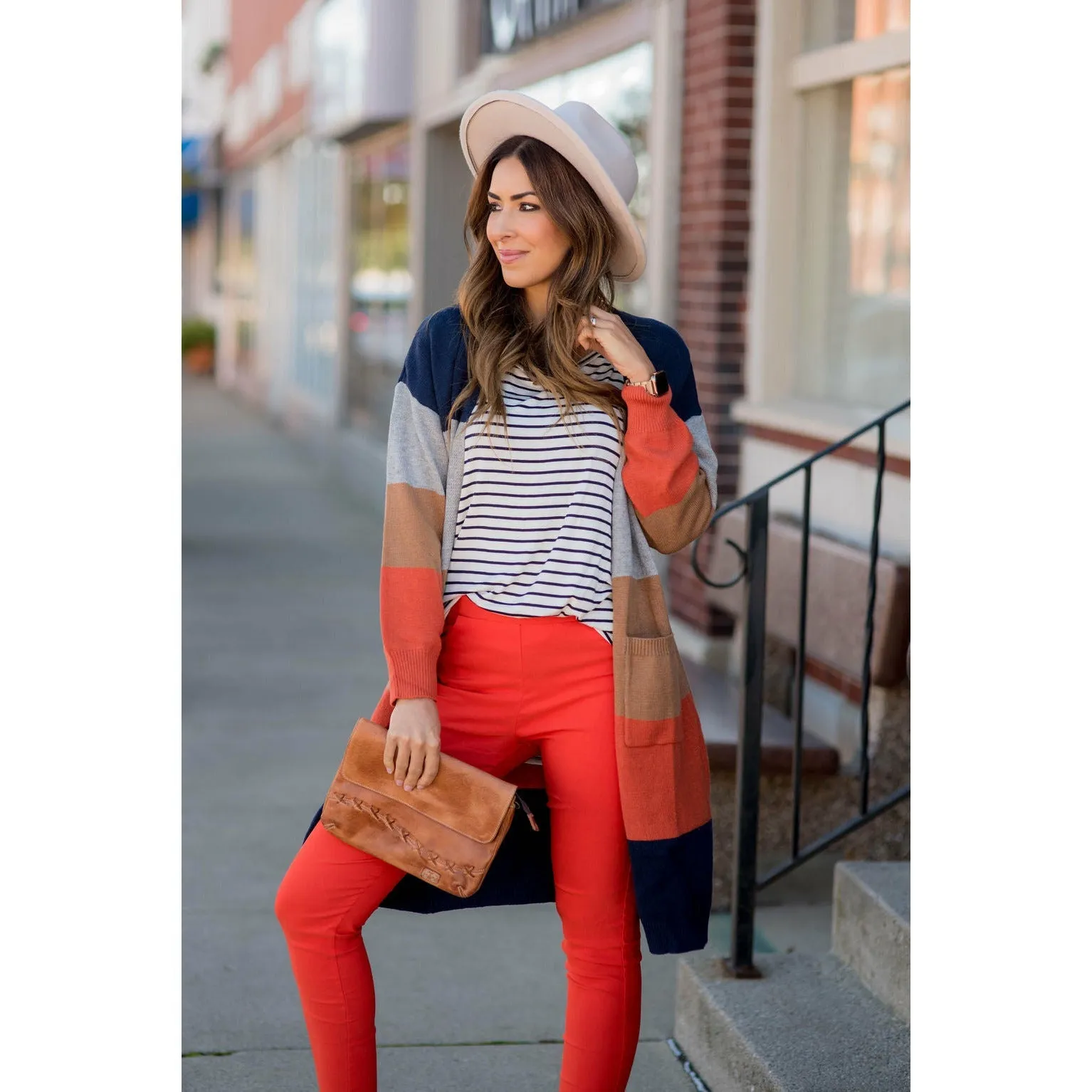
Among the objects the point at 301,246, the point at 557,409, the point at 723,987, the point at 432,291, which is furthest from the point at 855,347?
the point at 301,246

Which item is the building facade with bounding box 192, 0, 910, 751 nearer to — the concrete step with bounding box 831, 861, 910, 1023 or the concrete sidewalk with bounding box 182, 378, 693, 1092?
the concrete step with bounding box 831, 861, 910, 1023

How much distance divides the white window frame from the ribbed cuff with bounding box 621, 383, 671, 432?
9.78 feet

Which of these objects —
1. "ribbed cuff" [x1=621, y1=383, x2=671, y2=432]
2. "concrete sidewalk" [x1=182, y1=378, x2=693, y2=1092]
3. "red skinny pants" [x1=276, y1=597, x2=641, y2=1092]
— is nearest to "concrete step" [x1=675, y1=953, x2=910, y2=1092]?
"concrete sidewalk" [x1=182, y1=378, x2=693, y2=1092]

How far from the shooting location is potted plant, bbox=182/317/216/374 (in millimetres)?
30812

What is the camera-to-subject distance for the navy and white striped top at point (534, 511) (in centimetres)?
251

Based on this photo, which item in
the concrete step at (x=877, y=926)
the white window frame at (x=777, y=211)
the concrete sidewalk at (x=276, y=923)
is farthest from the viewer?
the white window frame at (x=777, y=211)

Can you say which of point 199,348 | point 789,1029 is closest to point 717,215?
point 789,1029

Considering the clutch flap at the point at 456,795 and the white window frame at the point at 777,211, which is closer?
the clutch flap at the point at 456,795

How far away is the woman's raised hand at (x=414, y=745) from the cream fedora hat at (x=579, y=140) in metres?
0.77

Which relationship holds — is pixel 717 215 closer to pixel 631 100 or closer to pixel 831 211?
pixel 831 211

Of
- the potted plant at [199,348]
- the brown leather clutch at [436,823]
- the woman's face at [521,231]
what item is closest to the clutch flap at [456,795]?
the brown leather clutch at [436,823]

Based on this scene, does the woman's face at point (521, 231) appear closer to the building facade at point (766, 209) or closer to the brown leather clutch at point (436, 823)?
the brown leather clutch at point (436, 823)
